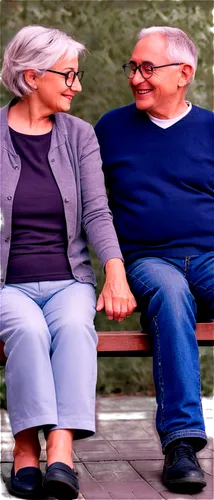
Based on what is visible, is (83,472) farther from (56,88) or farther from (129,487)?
(56,88)

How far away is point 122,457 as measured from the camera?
487 cm

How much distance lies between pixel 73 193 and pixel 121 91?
166 centimetres

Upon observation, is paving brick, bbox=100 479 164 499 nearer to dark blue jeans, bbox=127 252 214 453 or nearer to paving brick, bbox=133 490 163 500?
paving brick, bbox=133 490 163 500

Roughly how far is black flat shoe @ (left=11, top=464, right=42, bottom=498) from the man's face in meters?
1.62

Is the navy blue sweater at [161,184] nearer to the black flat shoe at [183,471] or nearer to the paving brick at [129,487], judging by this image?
the black flat shoe at [183,471]

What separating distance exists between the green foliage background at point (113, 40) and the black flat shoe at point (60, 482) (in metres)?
2.06

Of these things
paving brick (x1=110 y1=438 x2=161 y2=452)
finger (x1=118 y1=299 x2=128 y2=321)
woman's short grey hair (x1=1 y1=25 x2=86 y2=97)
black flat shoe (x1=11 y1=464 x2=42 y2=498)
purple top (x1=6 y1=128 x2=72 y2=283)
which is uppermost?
woman's short grey hair (x1=1 y1=25 x2=86 y2=97)

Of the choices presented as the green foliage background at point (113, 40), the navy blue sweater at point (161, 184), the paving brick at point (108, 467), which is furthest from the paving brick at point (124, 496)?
the green foliage background at point (113, 40)

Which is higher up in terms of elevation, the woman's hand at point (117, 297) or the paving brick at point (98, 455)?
the woman's hand at point (117, 297)

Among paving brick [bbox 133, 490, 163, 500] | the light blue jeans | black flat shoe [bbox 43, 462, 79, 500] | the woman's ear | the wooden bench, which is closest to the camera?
black flat shoe [bbox 43, 462, 79, 500]

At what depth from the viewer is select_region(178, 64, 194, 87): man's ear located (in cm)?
481

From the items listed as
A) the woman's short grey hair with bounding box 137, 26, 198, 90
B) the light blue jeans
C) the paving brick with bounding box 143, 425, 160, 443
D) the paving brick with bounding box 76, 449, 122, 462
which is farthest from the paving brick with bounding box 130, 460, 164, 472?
the woman's short grey hair with bounding box 137, 26, 198, 90

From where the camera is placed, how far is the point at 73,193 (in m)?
4.45

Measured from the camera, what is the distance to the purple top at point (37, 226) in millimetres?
4336
